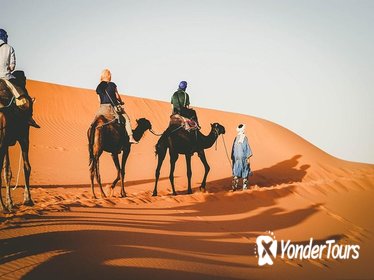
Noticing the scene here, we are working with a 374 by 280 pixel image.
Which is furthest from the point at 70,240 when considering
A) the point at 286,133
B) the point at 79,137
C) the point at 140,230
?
the point at 286,133

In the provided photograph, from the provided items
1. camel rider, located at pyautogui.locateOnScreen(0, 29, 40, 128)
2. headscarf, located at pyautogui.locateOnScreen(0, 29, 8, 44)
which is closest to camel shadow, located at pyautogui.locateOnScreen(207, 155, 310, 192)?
camel rider, located at pyautogui.locateOnScreen(0, 29, 40, 128)

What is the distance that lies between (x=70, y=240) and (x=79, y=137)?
82.3 ft

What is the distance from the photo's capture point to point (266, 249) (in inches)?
223

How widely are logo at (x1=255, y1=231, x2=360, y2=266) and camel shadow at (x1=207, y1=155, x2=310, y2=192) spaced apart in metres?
8.86

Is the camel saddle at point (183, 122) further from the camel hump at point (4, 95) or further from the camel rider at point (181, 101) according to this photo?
the camel hump at point (4, 95)

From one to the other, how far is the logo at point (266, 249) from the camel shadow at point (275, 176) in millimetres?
8778

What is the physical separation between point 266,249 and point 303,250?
631 mm

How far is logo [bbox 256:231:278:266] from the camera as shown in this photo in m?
5.11

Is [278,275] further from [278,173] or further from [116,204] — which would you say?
[278,173]

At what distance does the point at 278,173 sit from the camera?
22.7 m

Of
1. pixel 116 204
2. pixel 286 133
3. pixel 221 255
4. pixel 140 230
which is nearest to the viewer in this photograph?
pixel 221 255

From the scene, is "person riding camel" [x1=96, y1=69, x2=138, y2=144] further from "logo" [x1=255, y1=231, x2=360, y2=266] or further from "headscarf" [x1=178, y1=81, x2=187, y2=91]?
"logo" [x1=255, y1=231, x2=360, y2=266]

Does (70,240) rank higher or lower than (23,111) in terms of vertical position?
lower

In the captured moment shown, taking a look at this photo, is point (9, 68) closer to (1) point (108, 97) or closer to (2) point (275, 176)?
(1) point (108, 97)
